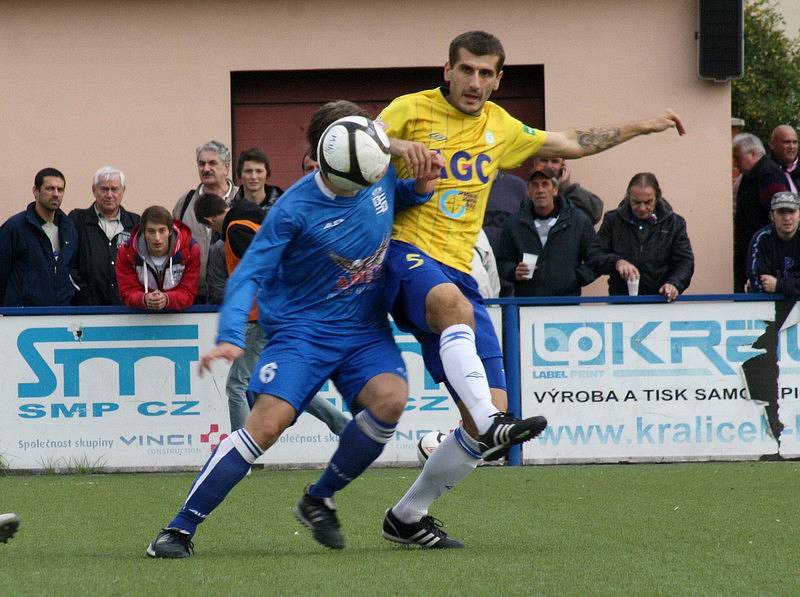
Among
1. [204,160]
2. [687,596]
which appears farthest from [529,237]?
[687,596]

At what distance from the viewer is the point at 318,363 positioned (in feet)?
21.1

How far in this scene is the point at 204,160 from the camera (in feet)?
39.5

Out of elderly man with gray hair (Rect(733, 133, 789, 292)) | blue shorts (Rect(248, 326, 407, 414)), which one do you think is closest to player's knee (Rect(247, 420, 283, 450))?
blue shorts (Rect(248, 326, 407, 414))

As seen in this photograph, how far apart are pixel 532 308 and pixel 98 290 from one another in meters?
3.61

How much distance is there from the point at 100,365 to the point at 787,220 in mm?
5702

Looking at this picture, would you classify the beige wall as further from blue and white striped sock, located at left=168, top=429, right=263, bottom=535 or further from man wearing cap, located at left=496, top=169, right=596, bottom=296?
blue and white striped sock, located at left=168, top=429, right=263, bottom=535

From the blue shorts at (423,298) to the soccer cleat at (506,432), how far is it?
444mm

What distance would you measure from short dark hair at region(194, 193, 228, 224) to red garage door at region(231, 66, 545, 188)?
4.30 m

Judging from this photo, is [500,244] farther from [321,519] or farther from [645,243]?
[321,519]

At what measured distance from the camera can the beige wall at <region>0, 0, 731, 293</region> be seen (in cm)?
1545

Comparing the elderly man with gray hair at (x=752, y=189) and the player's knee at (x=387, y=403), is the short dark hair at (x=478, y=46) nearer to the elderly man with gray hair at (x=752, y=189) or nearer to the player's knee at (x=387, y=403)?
the player's knee at (x=387, y=403)

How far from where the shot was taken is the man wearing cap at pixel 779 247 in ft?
39.3

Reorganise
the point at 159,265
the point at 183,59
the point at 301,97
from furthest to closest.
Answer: the point at 301,97
the point at 183,59
the point at 159,265

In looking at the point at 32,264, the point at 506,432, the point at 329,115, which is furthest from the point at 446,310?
the point at 32,264
